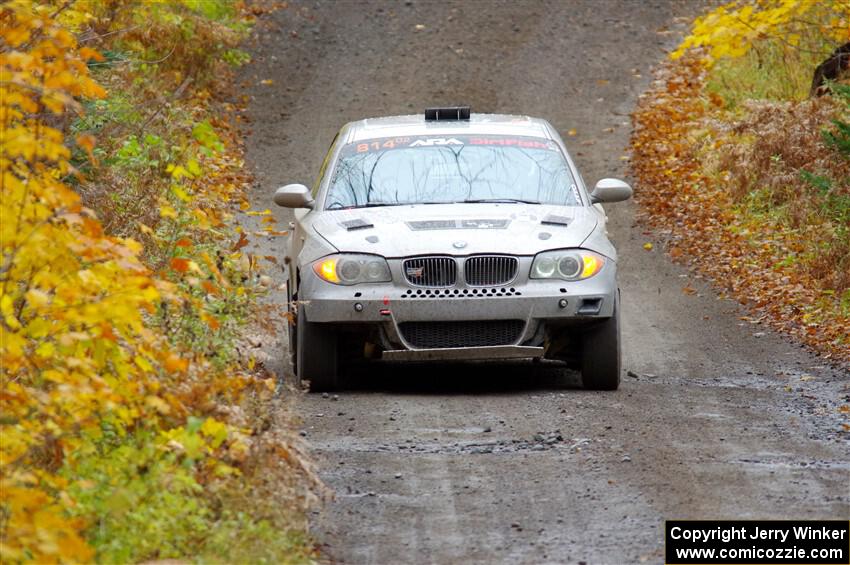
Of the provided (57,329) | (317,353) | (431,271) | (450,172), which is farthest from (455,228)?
(57,329)

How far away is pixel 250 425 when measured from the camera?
660 centimetres

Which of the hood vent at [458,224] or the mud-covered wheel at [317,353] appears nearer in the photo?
the mud-covered wheel at [317,353]

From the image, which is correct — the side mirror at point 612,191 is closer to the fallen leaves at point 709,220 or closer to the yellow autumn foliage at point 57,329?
the fallen leaves at point 709,220

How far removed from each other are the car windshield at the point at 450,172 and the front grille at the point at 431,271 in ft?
3.28

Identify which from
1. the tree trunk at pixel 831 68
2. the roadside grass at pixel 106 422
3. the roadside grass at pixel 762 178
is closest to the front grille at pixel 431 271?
the roadside grass at pixel 106 422

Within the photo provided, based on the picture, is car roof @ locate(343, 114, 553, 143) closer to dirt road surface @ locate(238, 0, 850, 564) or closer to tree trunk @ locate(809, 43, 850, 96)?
dirt road surface @ locate(238, 0, 850, 564)

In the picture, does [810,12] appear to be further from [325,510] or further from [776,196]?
[325,510]

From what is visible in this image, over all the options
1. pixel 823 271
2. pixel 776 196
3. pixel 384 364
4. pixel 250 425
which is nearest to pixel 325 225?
pixel 384 364

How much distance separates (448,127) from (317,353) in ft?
8.41

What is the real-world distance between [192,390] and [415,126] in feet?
17.2

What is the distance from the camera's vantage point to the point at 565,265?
9555mm

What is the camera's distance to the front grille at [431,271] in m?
9.44

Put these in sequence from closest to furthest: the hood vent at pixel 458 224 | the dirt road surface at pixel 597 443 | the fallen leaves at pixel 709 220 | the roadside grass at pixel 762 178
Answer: the dirt road surface at pixel 597 443 < the hood vent at pixel 458 224 < the fallen leaves at pixel 709 220 < the roadside grass at pixel 762 178

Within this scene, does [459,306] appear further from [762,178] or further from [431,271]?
[762,178]
